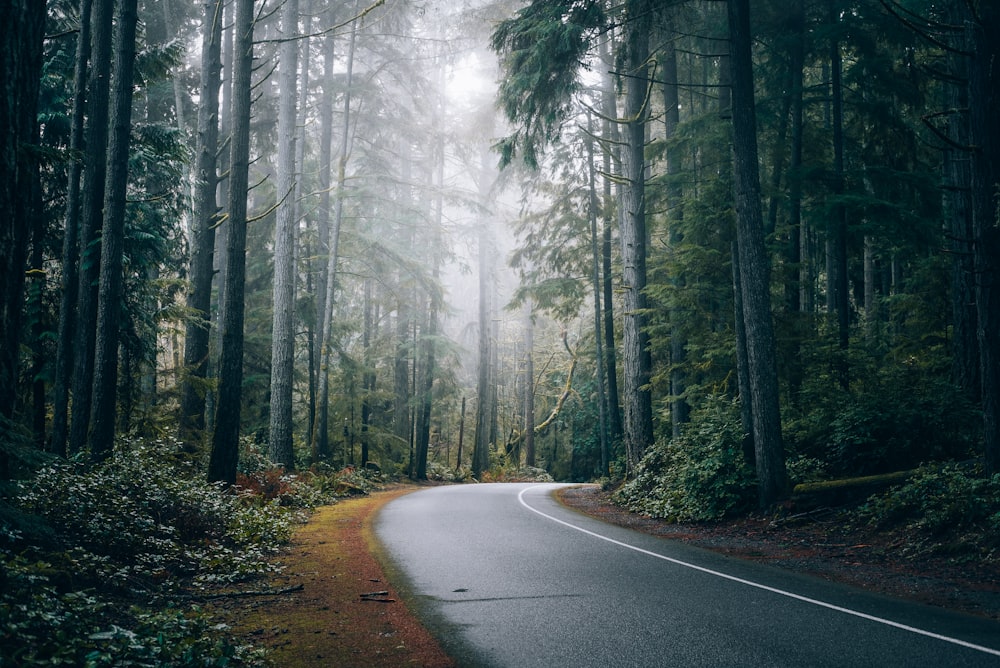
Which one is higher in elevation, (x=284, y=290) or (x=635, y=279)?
(x=635, y=279)

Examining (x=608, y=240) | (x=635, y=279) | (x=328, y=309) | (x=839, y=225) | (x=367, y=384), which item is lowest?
(x=367, y=384)

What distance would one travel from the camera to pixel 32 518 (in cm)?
445

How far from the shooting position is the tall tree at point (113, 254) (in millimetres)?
10859

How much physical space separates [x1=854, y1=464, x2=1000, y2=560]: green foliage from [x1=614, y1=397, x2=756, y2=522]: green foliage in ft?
8.80

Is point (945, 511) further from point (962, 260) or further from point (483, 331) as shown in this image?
point (483, 331)

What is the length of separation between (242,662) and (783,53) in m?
19.5

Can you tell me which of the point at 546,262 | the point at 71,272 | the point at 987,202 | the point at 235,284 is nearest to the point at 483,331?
the point at 546,262

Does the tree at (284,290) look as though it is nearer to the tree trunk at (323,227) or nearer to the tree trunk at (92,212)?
the tree trunk at (323,227)

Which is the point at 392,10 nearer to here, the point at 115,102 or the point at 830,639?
the point at 115,102

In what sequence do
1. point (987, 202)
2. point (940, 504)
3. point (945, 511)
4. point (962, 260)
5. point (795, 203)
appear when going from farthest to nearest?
point (795, 203), point (962, 260), point (987, 202), point (940, 504), point (945, 511)

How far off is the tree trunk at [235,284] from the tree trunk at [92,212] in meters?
2.23

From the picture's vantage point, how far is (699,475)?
13516 mm

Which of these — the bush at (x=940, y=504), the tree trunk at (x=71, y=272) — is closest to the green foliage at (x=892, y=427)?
the bush at (x=940, y=504)

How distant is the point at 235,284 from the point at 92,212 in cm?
270
